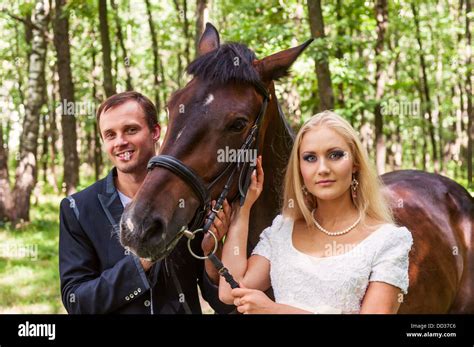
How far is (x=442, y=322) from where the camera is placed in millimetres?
3137

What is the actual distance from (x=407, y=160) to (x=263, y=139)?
34878mm

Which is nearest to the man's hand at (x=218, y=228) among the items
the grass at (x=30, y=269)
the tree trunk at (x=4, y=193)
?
the grass at (x=30, y=269)

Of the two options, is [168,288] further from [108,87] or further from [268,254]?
[108,87]

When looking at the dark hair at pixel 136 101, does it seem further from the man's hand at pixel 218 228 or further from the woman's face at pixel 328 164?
the woman's face at pixel 328 164

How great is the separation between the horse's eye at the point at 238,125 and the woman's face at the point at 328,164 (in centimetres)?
39

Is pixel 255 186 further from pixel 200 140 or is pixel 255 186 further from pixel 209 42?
pixel 209 42

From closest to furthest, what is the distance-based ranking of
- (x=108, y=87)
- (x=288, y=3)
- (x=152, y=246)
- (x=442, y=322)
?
(x=152, y=246), (x=442, y=322), (x=108, y=87), (x=288, y=3)

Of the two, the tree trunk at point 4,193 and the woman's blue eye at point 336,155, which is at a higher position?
the tree trunk at point 4,193

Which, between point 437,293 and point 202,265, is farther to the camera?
point 437,293

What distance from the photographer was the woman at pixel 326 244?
265 cm

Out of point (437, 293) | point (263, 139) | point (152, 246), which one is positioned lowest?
point (437, 293)

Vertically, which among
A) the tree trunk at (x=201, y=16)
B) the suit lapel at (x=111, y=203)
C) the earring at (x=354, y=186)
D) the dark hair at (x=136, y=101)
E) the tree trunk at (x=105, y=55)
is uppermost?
the tree trunk at (x=105, y=55)

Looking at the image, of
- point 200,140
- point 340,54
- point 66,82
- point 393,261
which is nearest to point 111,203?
point 200,140

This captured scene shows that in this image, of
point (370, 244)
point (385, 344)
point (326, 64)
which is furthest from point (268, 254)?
point (326, 64)
